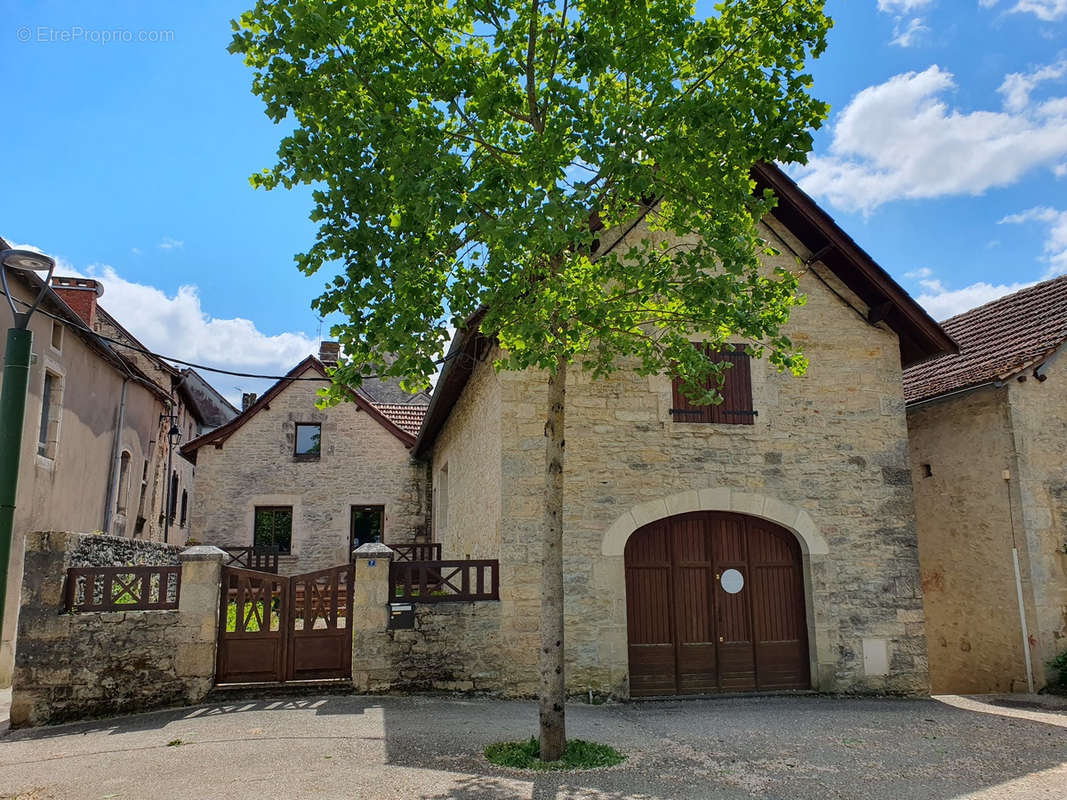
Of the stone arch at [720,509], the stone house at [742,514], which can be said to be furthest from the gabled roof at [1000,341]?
the stone arch at [720,509]

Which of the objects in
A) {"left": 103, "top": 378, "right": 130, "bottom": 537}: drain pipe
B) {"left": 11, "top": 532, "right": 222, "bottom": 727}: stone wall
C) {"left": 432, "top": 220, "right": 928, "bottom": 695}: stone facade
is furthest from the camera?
{"left": 103, "top": 378, "right": 130, "bottom": 537}: drain pipe

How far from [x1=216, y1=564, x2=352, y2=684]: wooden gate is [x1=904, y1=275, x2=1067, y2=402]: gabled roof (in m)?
8.24

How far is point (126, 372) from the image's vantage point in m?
15.5

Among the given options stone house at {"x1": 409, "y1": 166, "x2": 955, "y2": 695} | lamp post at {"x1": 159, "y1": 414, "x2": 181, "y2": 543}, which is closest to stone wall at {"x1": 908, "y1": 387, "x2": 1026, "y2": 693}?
stone house at {"x1": 409, "y1": 166, "x2": 955, "y2": 695}

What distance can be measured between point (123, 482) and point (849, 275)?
14.0m

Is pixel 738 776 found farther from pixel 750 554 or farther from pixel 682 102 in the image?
pixel 682 102

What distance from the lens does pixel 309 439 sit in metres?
19.0

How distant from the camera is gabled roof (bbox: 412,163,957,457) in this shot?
970 cm

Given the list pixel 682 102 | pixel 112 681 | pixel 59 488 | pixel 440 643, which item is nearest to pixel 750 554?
pixel 440 643

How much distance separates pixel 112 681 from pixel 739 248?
724 centimetres

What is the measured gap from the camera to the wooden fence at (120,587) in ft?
26.1

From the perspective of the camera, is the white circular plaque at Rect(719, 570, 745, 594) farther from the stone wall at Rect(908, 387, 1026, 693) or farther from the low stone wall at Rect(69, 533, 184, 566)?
the low stone wall at Rect(69, 533, 184, 566)

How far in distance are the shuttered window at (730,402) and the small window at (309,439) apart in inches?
460

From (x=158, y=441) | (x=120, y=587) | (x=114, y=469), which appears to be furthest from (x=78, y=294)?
(x=120, y=587)
